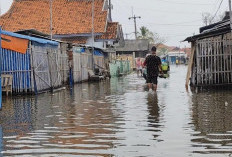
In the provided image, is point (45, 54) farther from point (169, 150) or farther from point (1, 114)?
point (169, 150)

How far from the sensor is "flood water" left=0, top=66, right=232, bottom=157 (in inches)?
235

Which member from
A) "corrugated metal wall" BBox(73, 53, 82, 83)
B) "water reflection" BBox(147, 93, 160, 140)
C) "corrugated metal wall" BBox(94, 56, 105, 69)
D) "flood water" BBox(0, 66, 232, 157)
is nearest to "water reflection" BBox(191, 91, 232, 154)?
"flood water" BBox(0, 66, 232, 157)

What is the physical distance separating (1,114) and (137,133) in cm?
482

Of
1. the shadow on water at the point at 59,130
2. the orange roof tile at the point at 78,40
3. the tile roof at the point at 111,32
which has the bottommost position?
the shadow on water at the point at 59,130

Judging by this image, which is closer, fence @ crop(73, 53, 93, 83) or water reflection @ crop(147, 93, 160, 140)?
water reflection @ crop(147, 93, 160, 140)

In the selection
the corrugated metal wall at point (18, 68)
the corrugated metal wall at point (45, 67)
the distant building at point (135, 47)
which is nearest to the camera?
the corrugated metal wall at point (18, 68)

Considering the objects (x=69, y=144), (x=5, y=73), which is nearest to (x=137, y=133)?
(x=69, y=144)

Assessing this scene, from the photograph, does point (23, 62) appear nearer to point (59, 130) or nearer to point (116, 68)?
point (59, 130)

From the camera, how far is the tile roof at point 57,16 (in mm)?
39938

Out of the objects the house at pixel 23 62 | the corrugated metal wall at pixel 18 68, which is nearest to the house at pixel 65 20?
the house at pixel 23 62

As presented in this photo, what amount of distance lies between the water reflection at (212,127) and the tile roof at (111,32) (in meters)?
29.5

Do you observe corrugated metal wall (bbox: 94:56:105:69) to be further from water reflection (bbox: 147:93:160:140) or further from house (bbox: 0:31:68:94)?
water reflection (bbox: 147:93:160:140)

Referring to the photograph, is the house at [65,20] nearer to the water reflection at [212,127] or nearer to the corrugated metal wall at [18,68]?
the corrugated metal wall at [18,68]

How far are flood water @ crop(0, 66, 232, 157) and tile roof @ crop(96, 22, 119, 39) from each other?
96.7ft
